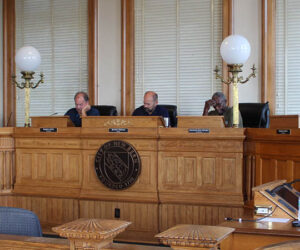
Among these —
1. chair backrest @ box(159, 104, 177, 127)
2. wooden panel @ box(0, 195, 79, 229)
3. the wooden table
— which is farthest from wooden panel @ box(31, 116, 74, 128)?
the wooden table

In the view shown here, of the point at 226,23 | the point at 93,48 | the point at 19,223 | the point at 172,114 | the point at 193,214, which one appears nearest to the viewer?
the point at 19,223

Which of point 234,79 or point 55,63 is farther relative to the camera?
point 55,63

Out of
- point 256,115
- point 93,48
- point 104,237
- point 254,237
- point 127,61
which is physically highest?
point 93,48

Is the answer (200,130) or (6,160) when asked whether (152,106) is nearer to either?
(200,130)

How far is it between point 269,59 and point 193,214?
272 centimetres

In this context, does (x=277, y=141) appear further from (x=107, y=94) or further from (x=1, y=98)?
(x=1, y=98)

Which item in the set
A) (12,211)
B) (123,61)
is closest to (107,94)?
(123,61)

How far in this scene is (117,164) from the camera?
450 cm

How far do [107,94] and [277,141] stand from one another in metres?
3.44

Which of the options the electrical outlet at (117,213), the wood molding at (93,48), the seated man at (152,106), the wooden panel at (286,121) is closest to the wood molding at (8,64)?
the wood molding at (93,48)

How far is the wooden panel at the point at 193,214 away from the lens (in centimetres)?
421

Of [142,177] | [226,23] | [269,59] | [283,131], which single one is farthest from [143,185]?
[226,23]

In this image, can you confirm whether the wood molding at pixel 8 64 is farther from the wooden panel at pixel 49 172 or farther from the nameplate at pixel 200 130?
the nameplate at pixel 200 130

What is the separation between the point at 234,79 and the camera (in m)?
4.67
